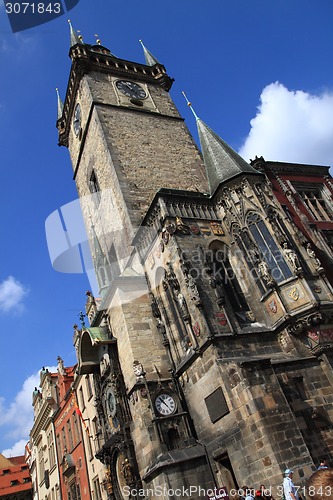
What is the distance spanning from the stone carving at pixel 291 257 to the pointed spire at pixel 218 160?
3.91 metres

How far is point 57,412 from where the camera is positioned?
29188 millimetres

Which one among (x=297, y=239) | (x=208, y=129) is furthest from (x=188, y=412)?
(x=208, y=129)

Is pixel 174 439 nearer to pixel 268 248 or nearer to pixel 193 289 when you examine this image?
pixel 193 289

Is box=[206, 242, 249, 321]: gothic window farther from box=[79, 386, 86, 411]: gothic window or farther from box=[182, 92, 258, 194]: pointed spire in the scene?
box=[79, 386, 86, 411]: gothic window

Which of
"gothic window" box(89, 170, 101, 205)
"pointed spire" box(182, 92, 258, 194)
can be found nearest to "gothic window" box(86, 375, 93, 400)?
"gothic window" box(89, 170, 101, 205)

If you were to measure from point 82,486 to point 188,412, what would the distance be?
45.0 feet

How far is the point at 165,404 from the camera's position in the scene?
1291 centimetres

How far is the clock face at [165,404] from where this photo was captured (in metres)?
12.7

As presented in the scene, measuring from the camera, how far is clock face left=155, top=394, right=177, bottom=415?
12.7 meters

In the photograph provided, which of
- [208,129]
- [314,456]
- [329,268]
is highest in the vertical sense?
[208,129]

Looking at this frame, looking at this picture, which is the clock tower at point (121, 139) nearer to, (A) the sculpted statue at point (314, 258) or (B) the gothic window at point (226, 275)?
(B) the gothic window at point (226, 275)

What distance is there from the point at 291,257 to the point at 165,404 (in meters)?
6.36

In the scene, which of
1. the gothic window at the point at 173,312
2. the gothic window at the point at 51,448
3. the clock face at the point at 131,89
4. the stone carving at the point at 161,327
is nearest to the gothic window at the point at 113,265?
the gothic window at the point at 173,312

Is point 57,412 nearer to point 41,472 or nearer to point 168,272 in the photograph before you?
point 41,472
